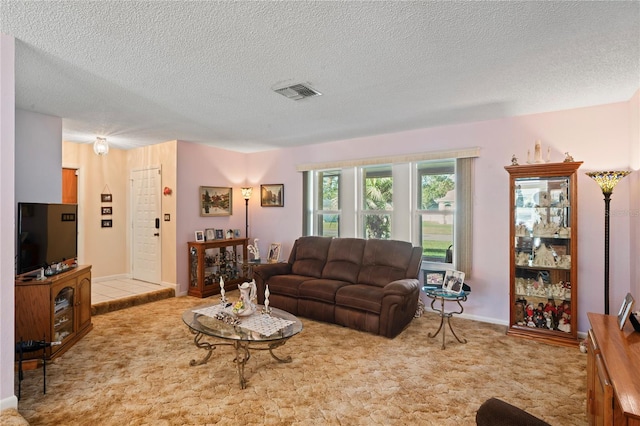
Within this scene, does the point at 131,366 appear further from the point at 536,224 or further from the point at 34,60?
the point at 536,224

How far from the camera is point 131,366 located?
9.66ft

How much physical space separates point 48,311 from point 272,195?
12.2 ft

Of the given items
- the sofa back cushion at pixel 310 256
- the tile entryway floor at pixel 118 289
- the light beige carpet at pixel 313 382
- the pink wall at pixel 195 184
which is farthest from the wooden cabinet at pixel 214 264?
the light beige carpet at pixel 313 382

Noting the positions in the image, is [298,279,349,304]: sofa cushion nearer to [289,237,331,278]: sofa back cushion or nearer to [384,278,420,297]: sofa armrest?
[289,237,331,278]: sofa back cushion

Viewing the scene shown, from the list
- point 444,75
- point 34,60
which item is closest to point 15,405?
point 34,60

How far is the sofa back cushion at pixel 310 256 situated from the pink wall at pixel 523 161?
1.44 metres

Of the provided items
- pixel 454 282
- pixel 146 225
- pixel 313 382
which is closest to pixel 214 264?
pixel 146 225

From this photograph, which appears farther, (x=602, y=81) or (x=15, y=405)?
(x=602, y=81)

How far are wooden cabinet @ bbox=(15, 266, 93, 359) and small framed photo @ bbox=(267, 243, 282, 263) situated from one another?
2.91 m

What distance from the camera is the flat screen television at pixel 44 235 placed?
2.94m

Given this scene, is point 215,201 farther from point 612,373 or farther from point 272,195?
point 612,373

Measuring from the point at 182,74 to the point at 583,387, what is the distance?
411 centimetres

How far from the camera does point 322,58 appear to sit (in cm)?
247

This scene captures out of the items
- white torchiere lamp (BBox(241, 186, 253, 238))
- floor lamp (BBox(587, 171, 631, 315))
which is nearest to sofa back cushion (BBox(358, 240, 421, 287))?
floor lamp (BBox(587, 171, 631, 315))
